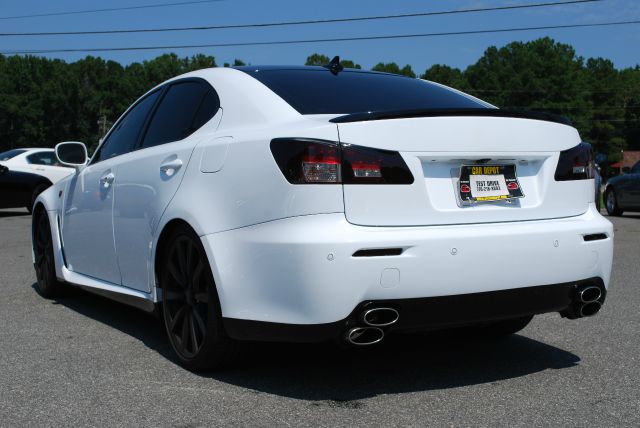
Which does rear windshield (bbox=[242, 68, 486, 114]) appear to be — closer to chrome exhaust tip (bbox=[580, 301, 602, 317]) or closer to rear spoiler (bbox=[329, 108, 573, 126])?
rear spoiler (bbox=[329, 108, 573, 126])

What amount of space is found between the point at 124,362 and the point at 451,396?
1.80 metres

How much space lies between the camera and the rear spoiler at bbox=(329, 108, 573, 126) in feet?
11.6

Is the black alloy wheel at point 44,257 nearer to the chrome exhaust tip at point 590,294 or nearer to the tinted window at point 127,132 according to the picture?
the tinted window at point 127,132

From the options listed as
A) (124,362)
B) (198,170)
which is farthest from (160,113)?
(124,362)

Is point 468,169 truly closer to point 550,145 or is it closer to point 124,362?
point 550,145

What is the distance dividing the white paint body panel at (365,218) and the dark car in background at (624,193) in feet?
50.6

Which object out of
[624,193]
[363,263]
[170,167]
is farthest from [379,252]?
[624,193]

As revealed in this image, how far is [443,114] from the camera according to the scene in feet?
12.0

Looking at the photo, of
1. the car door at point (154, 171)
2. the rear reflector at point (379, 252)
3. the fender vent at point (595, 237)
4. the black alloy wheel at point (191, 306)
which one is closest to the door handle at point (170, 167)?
the car door at point (154, 171)

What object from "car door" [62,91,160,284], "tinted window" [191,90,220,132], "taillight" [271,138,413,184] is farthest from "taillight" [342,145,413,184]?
"car door" [62,91,160,284]

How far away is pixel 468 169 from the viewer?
3686 millimetres

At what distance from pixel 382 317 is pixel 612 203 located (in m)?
17.3

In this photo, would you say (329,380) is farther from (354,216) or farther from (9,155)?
(9,155)

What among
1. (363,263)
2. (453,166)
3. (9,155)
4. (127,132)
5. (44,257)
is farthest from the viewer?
(9,155)
